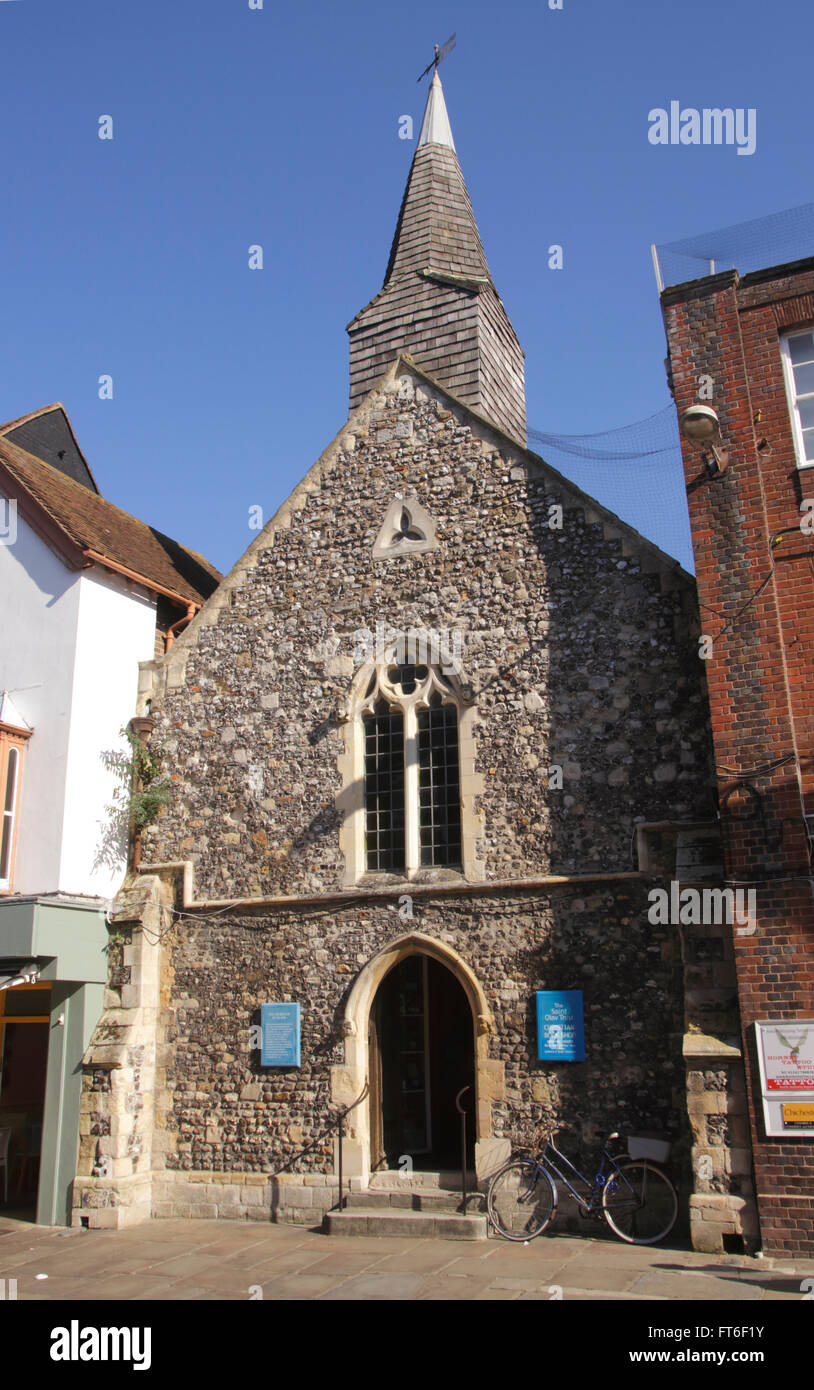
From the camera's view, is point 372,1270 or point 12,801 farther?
point 12,801

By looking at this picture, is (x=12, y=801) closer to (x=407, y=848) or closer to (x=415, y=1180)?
(x=407, y=848)

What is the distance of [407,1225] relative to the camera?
9945 millimetres

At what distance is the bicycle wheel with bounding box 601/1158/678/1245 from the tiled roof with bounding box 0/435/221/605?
30.2 feet

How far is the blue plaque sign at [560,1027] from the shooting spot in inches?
397

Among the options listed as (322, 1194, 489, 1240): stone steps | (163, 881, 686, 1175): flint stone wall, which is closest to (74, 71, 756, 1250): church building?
(163, 881, 686, 1175): flint stone wall

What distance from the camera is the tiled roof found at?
1342cm

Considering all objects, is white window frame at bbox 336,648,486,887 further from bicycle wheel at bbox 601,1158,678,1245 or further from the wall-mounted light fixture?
the wall-mounted light fixture

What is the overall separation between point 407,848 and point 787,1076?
454 centimetres

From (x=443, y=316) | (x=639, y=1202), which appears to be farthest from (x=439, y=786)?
(x=443, y=316)

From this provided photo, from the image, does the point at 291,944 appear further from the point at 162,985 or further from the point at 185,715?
the point at 185,715

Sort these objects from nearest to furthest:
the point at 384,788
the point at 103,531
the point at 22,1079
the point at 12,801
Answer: the point at 384,788 → the point at 12,801 → the point at 22,1079 → the point at 103,531
